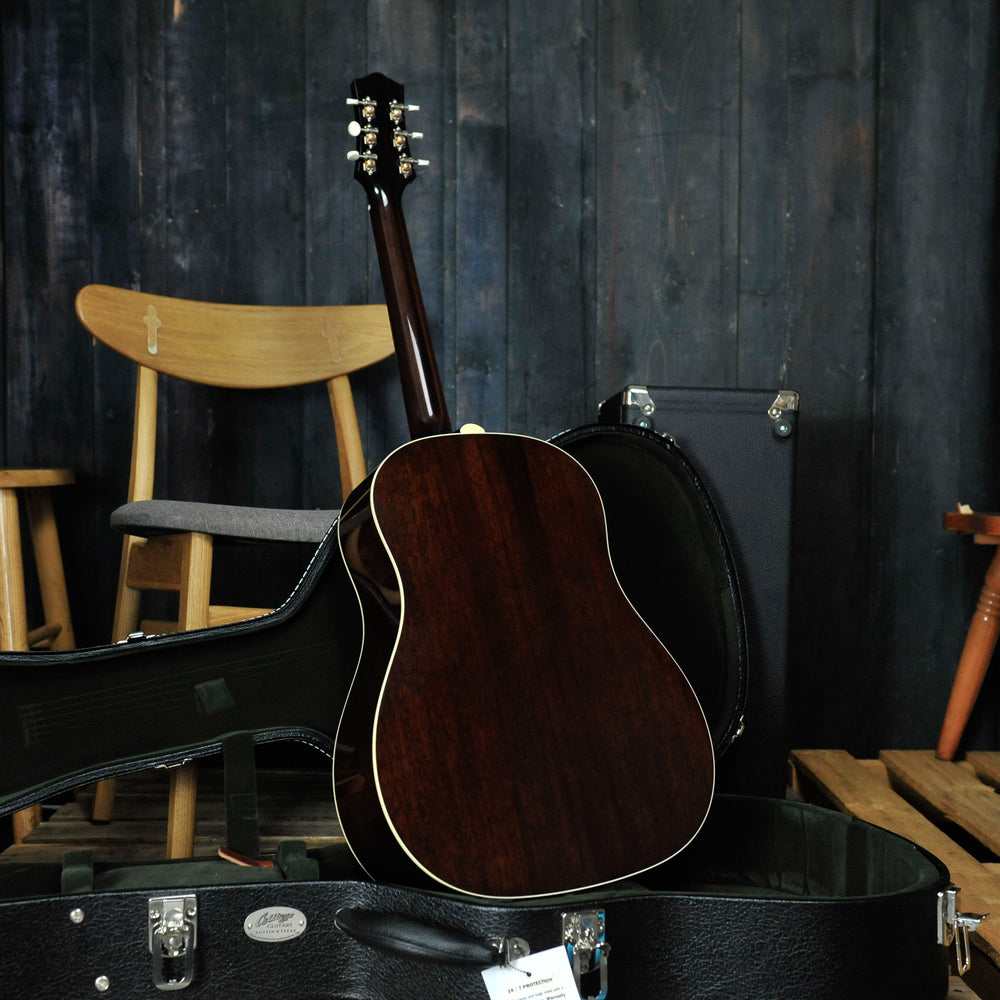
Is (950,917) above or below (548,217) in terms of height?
below

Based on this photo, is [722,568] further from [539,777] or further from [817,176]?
[817,176]

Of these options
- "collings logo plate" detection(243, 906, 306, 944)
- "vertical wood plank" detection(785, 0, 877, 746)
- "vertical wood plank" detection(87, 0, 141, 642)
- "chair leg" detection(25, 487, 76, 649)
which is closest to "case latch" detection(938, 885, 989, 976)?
"collings logo plate" detection(243, 906, 306, 944)

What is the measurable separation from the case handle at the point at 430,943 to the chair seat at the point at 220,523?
1.65ft

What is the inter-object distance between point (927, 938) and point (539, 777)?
0.34 meters

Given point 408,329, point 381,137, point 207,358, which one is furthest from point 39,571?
point 381,137

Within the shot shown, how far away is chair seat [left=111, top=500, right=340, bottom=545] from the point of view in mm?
1070

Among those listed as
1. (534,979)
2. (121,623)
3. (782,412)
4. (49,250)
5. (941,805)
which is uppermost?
(49,250)

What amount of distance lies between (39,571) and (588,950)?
1.12 m

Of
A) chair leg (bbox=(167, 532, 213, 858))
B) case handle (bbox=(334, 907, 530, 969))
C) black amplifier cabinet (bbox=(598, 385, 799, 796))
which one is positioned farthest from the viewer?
black amplifier cabinet (bbox=(598, 385, 799, 796))

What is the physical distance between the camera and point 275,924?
2.37ft

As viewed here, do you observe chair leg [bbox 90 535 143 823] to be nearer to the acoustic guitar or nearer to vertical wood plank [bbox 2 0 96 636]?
vertical wood plank [bbox 2 0 96 636]

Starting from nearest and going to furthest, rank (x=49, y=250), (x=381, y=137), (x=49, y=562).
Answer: (x=381, y=137)
(x=49, y=562)
(x=49, y=250)

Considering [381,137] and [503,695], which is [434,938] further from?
[381,137]

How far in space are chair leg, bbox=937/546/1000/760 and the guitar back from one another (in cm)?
74
